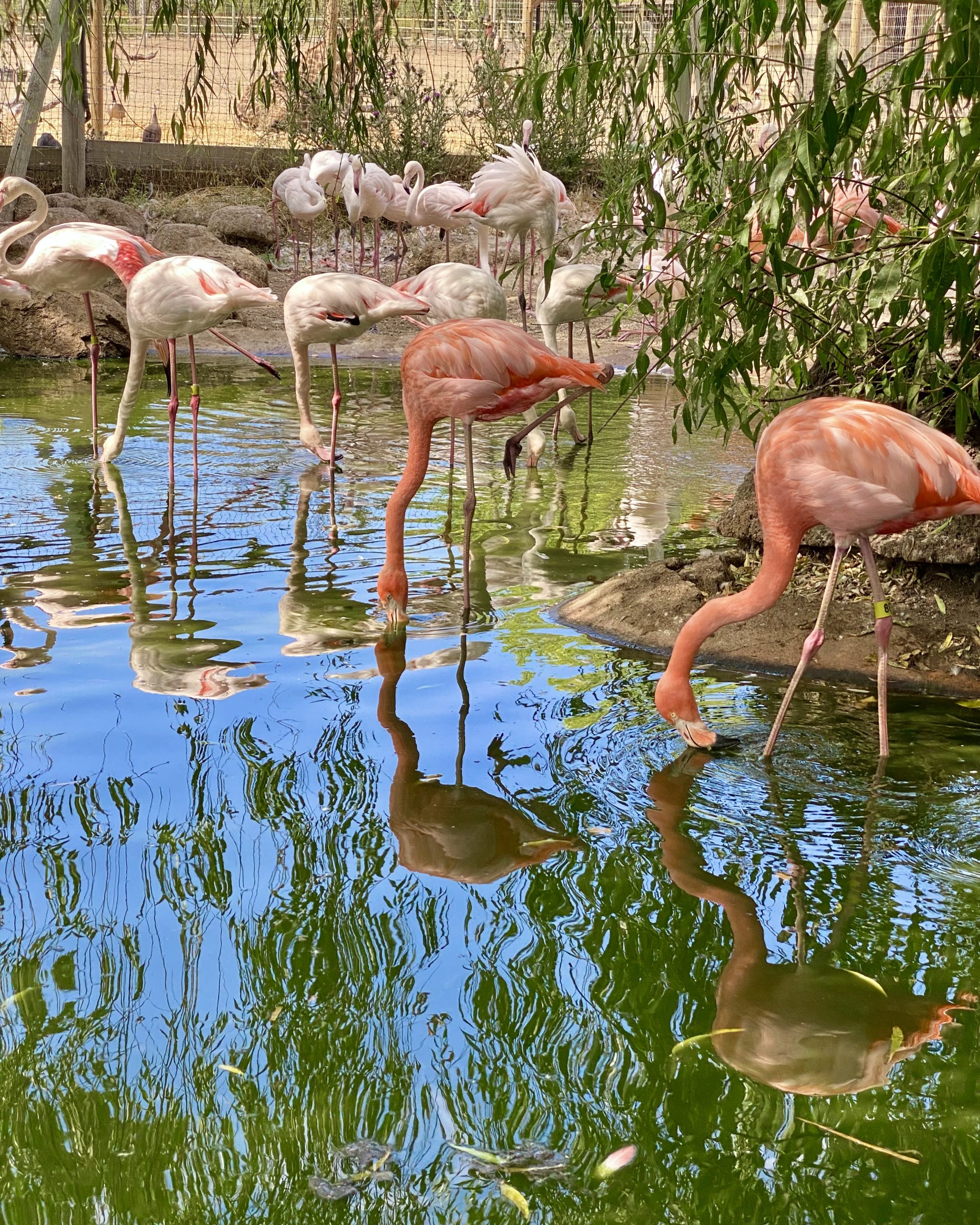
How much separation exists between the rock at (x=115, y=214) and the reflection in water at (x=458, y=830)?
34.7 ft

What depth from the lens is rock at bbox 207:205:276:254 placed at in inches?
554

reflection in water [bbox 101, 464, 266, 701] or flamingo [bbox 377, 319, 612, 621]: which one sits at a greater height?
flamingo [bbox 377, 319, 612, 621]

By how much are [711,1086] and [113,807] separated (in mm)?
1627

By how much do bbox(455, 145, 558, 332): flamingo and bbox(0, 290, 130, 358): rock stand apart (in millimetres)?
3938

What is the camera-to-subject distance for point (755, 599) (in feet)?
11.8

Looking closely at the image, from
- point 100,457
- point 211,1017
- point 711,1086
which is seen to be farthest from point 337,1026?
point 100,457

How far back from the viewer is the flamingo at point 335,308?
21.1 feet

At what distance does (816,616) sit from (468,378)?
1.47m

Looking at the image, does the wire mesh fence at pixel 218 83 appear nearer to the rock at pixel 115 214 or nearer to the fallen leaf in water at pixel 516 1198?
the rock at pixel 115 214

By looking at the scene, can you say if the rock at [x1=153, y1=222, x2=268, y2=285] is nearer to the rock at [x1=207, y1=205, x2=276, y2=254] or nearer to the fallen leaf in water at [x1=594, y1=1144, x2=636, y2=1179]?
the rock at [x1=207, y1=205, x2=276, y2=254]

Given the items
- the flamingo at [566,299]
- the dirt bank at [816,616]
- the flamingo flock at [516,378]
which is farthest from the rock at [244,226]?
the dirt bank at [816,616]

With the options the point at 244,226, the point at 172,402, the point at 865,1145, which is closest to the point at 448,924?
the point at 865,1145

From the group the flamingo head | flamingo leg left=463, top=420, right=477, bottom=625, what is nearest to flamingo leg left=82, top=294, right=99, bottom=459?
flamingo leg left=463, top=420, right=477, bottom=625

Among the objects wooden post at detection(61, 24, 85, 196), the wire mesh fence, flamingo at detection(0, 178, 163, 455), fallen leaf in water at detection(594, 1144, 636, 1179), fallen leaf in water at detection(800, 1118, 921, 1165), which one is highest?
the wire mesh fence
